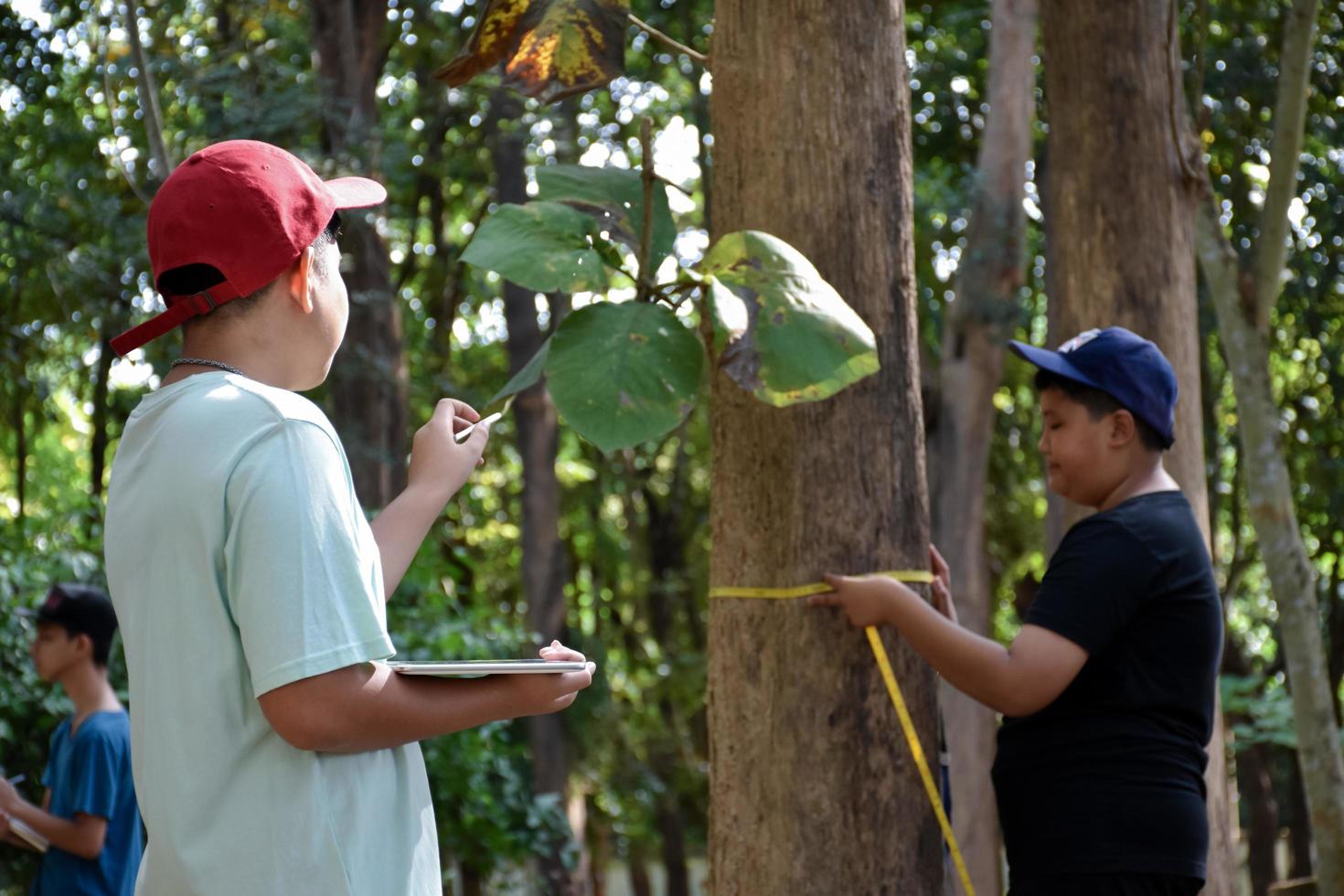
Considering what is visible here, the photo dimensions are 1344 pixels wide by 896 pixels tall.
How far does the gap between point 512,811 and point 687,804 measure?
14.7m

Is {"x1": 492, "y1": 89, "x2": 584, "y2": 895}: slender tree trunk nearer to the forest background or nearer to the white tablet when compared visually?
the forest background

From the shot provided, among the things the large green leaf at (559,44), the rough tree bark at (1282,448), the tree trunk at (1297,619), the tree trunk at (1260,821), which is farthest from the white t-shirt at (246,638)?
the tree trunk at (1260,821)

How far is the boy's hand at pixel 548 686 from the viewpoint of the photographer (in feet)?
5.84

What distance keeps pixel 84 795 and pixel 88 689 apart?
431mm

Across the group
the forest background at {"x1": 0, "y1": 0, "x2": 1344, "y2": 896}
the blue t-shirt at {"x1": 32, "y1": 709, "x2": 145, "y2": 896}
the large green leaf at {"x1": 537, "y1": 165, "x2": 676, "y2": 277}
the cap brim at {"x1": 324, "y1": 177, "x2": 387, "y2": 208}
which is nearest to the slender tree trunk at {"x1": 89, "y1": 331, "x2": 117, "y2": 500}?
the forest background at {"x1": 0, "y1": 0, "x2": 1344, "y2": 896}

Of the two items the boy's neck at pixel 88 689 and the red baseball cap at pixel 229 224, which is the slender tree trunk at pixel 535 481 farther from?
the red baseball cap at pixel 229 224

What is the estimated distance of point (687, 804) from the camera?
848 inches

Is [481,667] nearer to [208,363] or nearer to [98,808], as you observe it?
[208,363]

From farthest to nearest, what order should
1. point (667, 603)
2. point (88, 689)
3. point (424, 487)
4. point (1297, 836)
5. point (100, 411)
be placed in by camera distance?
point (667, 603) < point (1297, 836) < point (100, 411) < point (88, 689) < point (424, 487)

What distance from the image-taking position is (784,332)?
8.39ft

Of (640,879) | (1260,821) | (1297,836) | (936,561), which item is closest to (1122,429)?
(936,561)

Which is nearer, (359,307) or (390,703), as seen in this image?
(390,703)

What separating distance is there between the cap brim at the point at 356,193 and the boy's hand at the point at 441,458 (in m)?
0.33

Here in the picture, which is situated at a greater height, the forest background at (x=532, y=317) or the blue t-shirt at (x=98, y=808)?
the forest background at (x=532, y=317)
